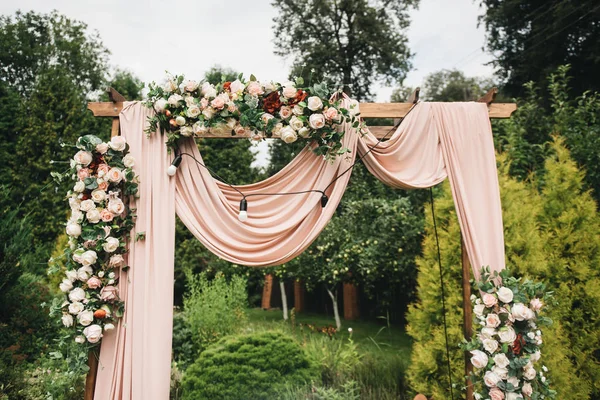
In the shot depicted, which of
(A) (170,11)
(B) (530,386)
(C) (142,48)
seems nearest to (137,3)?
(A) (170,11)

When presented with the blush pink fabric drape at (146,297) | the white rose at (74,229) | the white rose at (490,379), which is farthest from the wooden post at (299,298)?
the white rose at (74,229)

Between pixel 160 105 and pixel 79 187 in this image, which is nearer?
pixel 79 187

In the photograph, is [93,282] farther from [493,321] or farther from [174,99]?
[493,321]

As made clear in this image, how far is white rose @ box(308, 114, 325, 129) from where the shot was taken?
2543 millimetres

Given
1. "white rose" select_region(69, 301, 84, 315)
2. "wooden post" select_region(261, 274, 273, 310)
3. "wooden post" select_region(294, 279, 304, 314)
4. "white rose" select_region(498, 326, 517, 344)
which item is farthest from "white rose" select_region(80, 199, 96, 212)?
"wooden post" select_region(261, 274, 273, 310)

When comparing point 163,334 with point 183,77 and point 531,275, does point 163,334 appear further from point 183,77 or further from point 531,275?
point 531,275

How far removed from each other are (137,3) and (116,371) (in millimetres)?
7579

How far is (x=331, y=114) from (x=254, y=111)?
52 centimetres

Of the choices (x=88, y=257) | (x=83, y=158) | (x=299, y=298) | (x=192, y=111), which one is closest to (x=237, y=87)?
(x=192, y=111)

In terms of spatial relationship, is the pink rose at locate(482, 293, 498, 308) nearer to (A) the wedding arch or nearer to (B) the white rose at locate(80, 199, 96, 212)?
(A) the wedding arch

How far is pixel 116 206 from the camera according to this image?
8.27ft

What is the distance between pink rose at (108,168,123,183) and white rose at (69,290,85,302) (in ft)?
2.38

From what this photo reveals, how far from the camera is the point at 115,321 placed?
100 inches

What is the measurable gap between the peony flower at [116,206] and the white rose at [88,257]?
28cm
